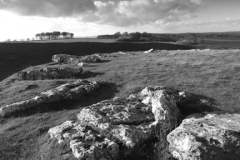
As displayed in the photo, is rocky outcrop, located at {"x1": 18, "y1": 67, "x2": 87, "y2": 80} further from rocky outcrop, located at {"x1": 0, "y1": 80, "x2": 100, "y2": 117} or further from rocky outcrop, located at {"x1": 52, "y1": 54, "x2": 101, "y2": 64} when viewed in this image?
rocky outcrop, located at {"x1": 52, "y1": 54, "x2": 101, "y2": 64}

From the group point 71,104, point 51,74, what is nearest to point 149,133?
point 71,104

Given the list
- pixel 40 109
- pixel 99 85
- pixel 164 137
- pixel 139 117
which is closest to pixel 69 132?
pixel 139 117

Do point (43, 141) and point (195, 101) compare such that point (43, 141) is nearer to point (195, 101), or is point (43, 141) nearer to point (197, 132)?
point (197, 132)

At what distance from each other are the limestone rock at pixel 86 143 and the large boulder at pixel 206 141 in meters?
2.70

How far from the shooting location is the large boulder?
635 centimetres

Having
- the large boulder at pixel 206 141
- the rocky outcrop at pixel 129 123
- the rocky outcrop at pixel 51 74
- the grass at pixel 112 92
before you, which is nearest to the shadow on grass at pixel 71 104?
the grass at pixel 112 92

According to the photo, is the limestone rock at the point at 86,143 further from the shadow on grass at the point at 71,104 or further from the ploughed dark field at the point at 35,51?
the ploughed dark field at the point at 35,51

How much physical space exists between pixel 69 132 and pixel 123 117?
305 cm

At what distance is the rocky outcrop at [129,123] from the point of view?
7879 mm

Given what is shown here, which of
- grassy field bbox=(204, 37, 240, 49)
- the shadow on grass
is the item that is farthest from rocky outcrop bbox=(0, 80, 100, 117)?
grassy field bbox=(204, 37, 240, 49)

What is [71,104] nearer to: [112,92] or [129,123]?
[112,92]

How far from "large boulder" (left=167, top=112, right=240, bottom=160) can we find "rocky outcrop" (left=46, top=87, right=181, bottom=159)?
96cm

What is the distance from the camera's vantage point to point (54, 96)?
1421 cm

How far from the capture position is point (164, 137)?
8.18 meters
